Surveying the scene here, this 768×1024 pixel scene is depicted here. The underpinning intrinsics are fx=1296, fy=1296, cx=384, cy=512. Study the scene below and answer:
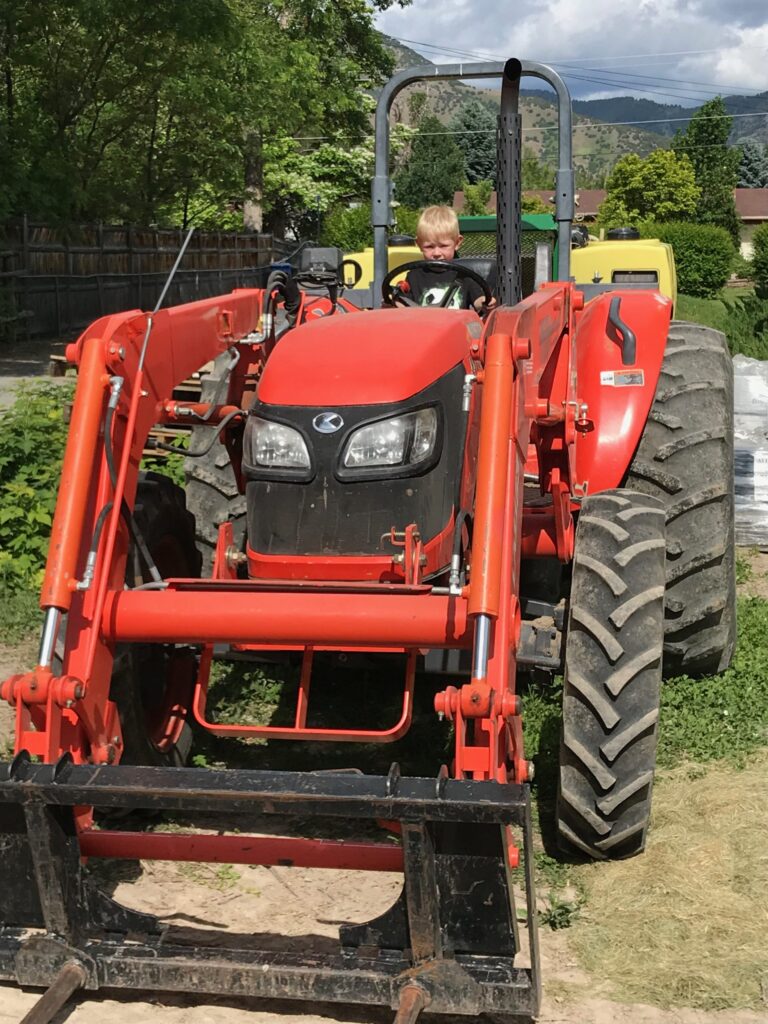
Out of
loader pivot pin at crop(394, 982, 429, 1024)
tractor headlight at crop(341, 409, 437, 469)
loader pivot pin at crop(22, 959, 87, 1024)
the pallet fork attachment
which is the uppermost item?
tractor headlight at crop(341, 409, 437, 469)

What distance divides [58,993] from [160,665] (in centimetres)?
165

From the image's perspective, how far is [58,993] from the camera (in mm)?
3254

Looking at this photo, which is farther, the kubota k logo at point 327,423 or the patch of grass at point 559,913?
the kubota k logo at point 327,423

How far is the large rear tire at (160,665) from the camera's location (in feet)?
14.1

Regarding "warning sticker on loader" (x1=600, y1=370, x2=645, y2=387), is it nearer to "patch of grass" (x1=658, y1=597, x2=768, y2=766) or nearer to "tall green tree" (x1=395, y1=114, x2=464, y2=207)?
"patch of grass" (x1=658, y1=597, x2=768, y2=766)

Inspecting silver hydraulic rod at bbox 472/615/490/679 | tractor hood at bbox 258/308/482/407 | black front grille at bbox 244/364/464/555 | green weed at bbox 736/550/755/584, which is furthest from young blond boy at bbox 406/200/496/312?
green weed at bbox 736/550/755/584

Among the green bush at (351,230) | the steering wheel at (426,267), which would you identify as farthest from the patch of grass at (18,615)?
the green bush at (351,230)

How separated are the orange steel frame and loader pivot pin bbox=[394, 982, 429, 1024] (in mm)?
318

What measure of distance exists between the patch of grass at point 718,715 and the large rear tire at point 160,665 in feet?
6.04

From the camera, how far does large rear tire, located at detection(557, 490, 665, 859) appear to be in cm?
387

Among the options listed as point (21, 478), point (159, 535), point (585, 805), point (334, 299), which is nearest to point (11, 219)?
point (21, 478)

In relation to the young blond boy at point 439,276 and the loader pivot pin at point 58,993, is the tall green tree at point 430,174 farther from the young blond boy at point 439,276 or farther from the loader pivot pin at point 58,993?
the loader pivot pin at point 58,993

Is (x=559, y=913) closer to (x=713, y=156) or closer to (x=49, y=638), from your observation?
(x=49, y=638)

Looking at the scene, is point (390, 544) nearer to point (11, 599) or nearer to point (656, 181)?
point (11, 599)
